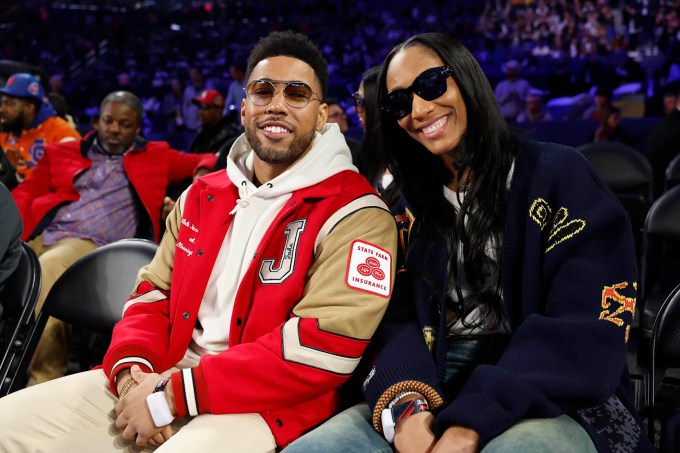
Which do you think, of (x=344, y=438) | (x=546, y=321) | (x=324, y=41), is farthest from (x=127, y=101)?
(x=324, y=41)

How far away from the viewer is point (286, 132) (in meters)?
2.26

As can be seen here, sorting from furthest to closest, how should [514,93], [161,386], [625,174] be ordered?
1. [514,93]
2. [625,174]
3. [161,386]

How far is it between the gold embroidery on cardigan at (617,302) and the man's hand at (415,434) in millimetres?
477

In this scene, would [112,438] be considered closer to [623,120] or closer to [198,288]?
[198,288]

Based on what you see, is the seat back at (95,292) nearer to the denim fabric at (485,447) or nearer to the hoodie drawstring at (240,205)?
the hoodie drawstring at (240,205)

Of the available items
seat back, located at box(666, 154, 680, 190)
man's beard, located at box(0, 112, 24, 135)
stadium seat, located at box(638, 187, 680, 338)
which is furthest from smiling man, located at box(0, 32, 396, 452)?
man's beard, located at box(0, 112, 24, 135)

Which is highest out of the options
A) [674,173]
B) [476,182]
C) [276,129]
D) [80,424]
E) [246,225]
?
[276,129]

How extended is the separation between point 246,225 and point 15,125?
4026 mm

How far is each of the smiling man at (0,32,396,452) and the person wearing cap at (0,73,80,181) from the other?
11.5 ft

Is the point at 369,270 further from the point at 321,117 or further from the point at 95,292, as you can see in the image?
the point at 95,292

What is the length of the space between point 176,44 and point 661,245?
56.3 ft

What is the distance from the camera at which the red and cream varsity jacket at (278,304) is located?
6.20 feet

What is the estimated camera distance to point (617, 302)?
5.77 feet

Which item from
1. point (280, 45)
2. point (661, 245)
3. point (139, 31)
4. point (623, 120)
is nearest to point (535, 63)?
point (623, 120)
